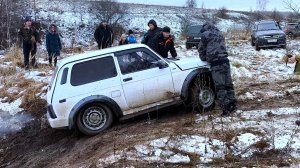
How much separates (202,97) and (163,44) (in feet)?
6.34

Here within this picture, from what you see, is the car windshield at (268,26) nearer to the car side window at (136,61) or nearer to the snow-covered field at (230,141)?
the snow-covered field at (230,141)

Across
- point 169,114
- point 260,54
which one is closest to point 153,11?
point 260,54

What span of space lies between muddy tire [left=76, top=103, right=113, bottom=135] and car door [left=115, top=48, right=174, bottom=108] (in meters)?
0.47

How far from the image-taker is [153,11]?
186 feet

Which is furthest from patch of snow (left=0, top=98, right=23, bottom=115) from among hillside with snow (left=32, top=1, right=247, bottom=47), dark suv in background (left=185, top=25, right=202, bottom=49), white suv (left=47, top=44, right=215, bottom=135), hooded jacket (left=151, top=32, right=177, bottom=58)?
hillside with snow (left=32, top=1, right=247, bottom=47)

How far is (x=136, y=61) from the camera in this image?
837 cm

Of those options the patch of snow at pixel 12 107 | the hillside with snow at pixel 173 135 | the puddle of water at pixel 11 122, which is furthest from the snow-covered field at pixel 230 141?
the patch of snow at pixel 12 107

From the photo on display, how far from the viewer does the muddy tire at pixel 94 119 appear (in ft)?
26.2

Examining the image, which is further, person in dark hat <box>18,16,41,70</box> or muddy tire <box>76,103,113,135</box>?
person in dark hat <box>18,16,41,70</box>

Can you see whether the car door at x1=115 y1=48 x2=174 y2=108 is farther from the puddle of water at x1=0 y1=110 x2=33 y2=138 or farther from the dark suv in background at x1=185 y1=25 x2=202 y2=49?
the dark suv in background at x1=185 y1=25 x2=202 y2=49

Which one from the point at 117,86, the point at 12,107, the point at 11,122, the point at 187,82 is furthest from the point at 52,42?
the point at 187,82

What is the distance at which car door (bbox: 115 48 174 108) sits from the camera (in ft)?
26.8

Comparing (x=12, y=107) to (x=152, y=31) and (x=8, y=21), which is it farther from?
(x=8, y=21)

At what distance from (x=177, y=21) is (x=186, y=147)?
154 ft
